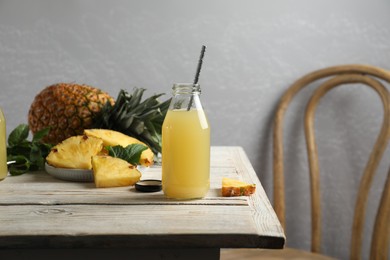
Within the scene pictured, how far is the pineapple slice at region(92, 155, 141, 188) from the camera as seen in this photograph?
3.34ft

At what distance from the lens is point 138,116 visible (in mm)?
1322

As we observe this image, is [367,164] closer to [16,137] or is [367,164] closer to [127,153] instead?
[127,153]

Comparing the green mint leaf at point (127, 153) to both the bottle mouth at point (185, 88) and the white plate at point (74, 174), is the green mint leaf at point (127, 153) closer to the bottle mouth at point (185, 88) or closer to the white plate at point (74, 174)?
the white plate at point (74, 174)

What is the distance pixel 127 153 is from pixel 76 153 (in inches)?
4.1

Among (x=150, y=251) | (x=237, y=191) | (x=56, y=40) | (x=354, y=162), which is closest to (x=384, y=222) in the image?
(x=354, y=162)

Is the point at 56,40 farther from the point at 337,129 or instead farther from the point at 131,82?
the point at 337,129

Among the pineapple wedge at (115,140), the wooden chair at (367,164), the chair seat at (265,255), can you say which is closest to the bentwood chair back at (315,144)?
the wooden chair at (367,164)

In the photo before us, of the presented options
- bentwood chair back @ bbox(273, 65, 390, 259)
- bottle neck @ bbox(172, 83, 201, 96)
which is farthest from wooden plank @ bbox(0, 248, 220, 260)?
bentwood chair back @ bbox(273, 65, 390, 259)

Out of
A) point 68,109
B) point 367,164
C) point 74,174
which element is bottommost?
point 367,164

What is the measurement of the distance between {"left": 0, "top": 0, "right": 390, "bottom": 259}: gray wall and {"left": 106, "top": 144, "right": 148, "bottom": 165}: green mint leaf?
1.00 meters

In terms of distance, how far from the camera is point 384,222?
1692 millimetres

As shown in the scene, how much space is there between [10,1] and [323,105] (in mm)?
1275

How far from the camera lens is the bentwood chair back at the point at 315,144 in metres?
1.79

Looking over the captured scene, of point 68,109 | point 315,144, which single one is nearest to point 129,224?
point 68,109
